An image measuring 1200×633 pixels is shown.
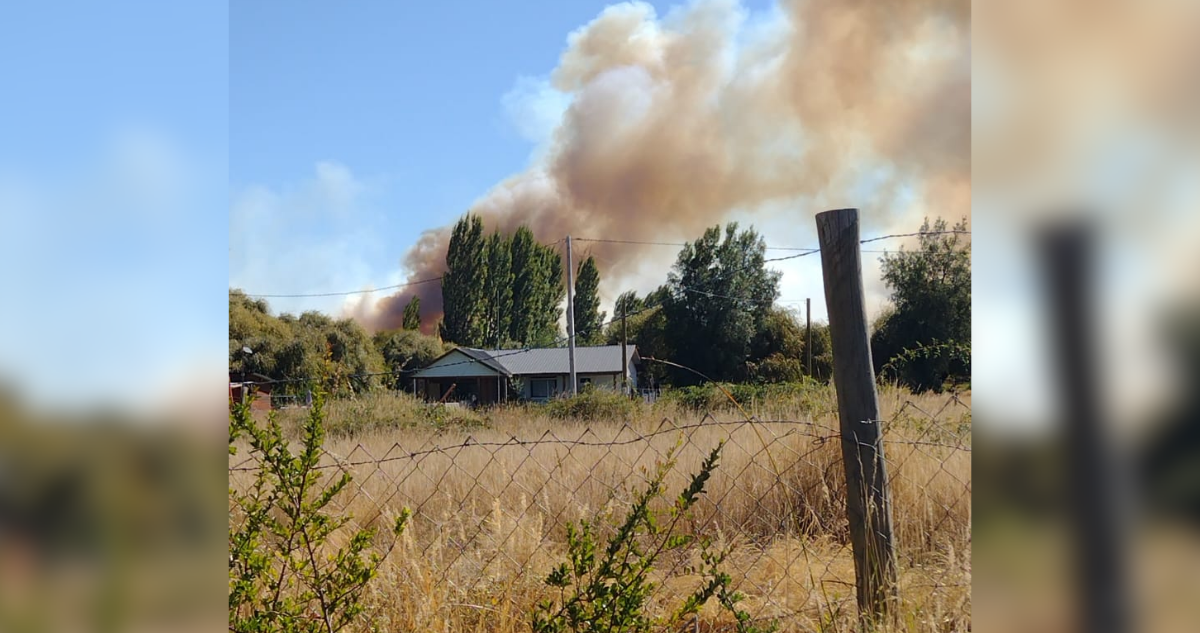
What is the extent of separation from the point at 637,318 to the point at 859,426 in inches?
562

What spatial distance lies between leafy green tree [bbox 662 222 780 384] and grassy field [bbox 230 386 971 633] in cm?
1030

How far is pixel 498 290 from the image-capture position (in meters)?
16.8

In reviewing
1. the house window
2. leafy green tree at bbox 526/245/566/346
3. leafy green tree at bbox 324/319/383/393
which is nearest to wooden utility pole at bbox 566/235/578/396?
the house window

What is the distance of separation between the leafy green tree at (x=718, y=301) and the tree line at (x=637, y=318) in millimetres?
22

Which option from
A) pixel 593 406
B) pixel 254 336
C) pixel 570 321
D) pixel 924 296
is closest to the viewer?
pixel 593 406

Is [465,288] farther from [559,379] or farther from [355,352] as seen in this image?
[559,379]

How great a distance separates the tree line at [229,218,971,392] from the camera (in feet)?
42.0

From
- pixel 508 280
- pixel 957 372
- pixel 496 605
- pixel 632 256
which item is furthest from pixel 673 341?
pixel 496 605

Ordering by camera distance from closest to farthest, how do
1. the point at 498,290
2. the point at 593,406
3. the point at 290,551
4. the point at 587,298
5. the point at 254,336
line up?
the point at 290,551
the point at 593,406
the point at 254,336
the point at 587,298
the point at 498,290

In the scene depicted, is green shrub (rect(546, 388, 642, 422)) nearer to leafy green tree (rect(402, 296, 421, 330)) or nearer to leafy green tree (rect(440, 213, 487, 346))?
leafy green tree (rect(440, 213, 487, 346))

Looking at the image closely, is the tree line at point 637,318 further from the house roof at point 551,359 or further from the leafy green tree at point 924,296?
the house roof at point 551,359

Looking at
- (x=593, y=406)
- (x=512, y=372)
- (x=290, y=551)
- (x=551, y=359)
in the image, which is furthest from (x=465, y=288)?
(x=290, y=551)
